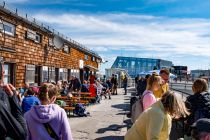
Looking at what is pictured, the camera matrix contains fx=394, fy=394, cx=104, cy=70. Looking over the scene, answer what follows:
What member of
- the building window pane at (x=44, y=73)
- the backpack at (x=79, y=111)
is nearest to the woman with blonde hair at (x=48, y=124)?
the backpack at (x=79, y=111)

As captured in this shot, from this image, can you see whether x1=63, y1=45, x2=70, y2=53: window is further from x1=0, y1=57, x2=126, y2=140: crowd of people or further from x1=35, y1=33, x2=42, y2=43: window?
x1=0, y1=57, x2=126, y2=140: crowd of people

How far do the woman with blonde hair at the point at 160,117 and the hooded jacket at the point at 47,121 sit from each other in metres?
0.86

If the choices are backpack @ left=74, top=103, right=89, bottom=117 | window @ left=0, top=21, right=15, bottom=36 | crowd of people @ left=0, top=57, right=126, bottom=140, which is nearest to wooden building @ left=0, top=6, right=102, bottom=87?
window @ left=0, top=21, right=15, bottom=36

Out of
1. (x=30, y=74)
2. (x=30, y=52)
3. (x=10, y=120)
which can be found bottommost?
(x=10, y=120)

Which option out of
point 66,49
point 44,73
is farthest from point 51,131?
point 66,49

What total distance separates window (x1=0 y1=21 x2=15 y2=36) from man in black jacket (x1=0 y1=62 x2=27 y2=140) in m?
12.4

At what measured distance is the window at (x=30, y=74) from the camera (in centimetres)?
1948

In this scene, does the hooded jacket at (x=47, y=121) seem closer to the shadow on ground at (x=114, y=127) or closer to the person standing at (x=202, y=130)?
the person standing at (x=202, y=130)

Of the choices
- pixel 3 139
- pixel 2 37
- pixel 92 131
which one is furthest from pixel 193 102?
pixel 2 37

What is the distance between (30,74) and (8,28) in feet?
12.5

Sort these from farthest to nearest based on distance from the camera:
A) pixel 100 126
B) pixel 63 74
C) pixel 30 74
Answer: pixel 63 74 < pixel 30 74 < pixel 100 126

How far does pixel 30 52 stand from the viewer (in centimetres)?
1989

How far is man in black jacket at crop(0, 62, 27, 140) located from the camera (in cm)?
396

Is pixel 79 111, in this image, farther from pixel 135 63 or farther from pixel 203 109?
pixel 135 63
